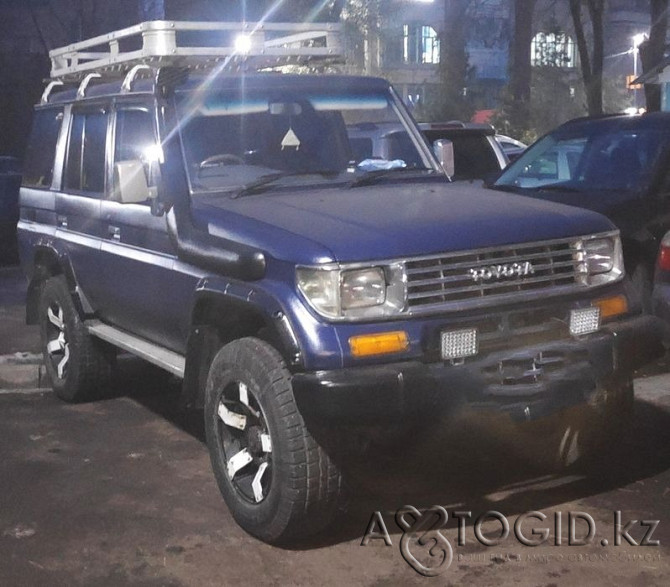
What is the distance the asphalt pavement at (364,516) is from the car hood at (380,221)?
813mm

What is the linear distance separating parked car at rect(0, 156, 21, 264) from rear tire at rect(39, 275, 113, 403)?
25.2ft

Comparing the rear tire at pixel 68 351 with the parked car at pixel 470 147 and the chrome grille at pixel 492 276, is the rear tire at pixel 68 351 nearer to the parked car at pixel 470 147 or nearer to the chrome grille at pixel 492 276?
the chrome grille at pixel 492 276

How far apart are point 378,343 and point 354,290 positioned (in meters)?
0.24

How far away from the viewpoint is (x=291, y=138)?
19.2 feet

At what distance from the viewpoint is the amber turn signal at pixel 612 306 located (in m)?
4.93

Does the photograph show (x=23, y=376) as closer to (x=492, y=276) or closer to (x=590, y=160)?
(x=492, y=276)

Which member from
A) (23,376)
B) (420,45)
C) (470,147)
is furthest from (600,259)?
(420,45)

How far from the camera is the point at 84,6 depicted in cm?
2555

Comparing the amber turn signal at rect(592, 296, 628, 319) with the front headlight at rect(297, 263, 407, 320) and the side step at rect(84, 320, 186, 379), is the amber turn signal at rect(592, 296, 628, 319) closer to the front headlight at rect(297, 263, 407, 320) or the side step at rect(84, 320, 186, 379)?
the front headlight at rect(297, 263, 407, 320)

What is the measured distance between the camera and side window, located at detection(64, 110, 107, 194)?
21.4 ft

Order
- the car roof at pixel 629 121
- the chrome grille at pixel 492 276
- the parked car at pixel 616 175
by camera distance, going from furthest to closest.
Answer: the car roof at pixel 629 121
the parked car at pixel 616 175
the chrome grille at pixel 492 276

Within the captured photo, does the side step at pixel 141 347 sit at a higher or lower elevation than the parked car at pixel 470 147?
lower

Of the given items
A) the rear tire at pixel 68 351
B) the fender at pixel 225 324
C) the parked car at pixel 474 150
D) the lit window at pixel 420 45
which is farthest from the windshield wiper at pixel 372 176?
the lit window at pixel 420 45

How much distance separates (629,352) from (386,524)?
1323mm
